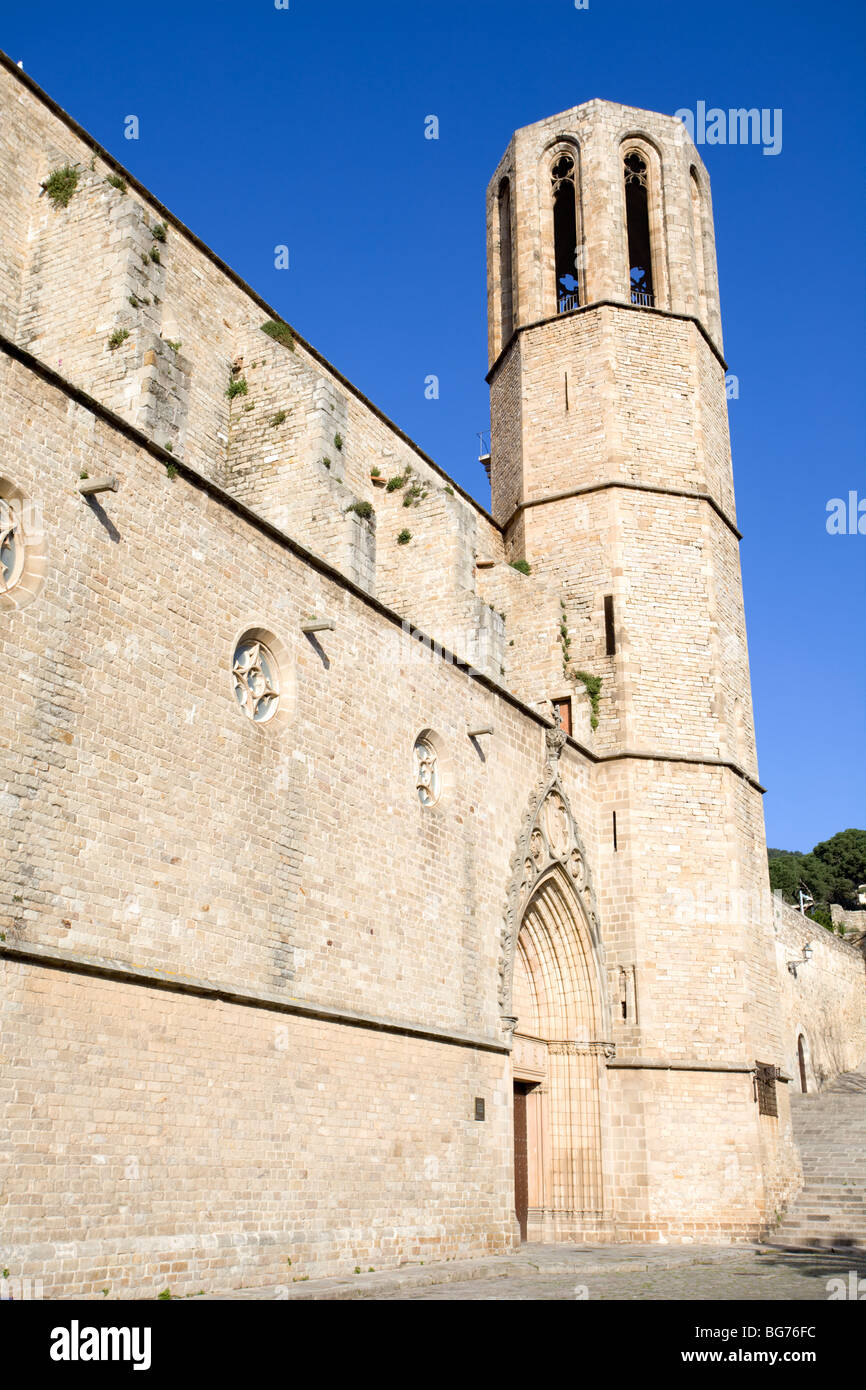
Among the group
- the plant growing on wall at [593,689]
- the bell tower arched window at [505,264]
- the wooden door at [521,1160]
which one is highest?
the bell tower arched window at [505,264]

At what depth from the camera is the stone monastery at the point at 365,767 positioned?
905cm

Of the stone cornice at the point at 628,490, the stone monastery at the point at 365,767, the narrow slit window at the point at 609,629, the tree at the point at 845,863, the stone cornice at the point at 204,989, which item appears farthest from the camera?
the tree at the point at 845,863

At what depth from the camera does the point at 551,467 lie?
19.8 m

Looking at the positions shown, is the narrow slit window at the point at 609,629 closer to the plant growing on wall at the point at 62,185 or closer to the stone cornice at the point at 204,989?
the stone cornice at the point at 204,989

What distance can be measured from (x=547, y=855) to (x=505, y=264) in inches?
470

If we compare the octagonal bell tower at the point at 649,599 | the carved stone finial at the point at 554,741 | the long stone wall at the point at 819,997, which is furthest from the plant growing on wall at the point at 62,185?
the long stone wall at the point at 819,997

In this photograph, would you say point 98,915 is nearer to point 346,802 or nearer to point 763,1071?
point 346,802

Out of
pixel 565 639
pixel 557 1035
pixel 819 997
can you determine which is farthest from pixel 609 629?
pixel 819 997

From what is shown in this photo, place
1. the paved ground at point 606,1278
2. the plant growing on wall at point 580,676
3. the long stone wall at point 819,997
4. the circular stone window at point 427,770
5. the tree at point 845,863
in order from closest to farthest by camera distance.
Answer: the paved ground at point 606,1278, the circular stone window at point 427,770, the plant growing on wall at point 580,676, the long stone wall at point 819,997, the tree at point 845,863

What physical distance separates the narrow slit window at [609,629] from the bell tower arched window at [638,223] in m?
6.65

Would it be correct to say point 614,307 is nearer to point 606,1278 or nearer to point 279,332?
point 279,332

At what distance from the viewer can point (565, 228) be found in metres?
22.8
